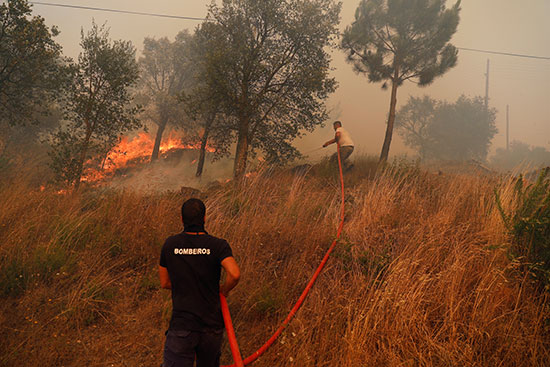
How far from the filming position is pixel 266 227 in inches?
205

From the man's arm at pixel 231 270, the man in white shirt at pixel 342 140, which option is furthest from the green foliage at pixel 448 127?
the man's arm at pixel 231 270

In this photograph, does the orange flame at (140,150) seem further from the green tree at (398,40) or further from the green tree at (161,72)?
the green tree at (398,40)

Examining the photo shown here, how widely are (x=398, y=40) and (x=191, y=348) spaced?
21739 millimetres

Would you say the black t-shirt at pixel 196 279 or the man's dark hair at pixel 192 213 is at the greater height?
the man's dark hair at pixel 192 213

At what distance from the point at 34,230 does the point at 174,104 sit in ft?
66.6

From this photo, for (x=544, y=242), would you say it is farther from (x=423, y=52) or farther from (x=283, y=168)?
(x=423, y=52)

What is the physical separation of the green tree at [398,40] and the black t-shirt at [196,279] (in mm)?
18035

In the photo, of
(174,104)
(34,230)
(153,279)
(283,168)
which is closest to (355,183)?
(283,168)

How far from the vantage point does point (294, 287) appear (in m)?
3.92

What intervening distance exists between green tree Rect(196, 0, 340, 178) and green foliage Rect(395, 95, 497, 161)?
32040 mm

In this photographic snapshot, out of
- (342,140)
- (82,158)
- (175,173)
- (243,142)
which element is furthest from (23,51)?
(342,140)

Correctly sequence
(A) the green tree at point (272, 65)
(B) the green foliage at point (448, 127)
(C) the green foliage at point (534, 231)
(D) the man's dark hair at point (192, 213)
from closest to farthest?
1. (D) the man's dark hair at point (192, 213)
2. (C) the green foliage at point (534, 231)
3. (A) the green tree at point (272, 65)
4. (B) the green foliage at point (448, 127)

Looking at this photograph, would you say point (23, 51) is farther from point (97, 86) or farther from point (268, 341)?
point (268, 341)

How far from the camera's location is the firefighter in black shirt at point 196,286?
88.4 inches
